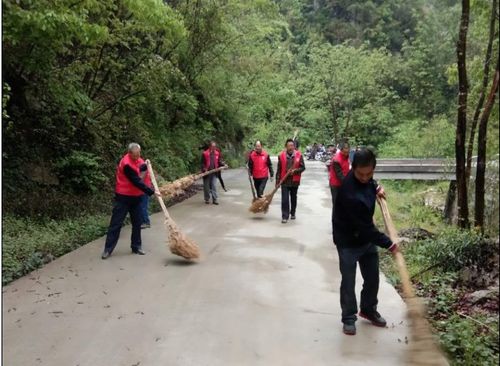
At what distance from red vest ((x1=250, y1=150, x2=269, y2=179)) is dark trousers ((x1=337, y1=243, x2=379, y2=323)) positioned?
7.11 meters

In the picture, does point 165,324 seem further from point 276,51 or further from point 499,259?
point 276,51

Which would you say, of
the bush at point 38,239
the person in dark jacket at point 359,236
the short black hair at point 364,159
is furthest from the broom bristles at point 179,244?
the short black hair at point 364,159

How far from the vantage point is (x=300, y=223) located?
422 inches

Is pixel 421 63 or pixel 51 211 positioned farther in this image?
pixel 421 63

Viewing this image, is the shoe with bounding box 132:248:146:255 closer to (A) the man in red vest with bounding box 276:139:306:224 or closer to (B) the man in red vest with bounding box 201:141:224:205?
(A) the man in red vest with bounding box 276:139:306:224

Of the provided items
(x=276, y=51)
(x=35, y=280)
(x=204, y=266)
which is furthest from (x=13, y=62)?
(x=276, y=51)

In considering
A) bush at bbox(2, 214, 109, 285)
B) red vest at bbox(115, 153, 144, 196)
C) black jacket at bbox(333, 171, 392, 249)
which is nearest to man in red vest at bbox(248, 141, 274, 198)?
bush at bbox(2, 214, 109, 285)

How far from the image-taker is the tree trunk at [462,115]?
8133mm

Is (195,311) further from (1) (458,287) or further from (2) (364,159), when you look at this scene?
(1) (458,287)

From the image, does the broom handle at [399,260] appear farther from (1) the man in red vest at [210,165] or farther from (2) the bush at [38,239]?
(1) the man in red vest at [210,165]

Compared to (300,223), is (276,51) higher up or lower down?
higher up

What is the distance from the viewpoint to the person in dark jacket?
4.46 m

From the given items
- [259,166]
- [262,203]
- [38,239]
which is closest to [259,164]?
[259,166]

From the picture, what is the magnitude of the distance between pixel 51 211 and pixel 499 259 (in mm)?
8519
